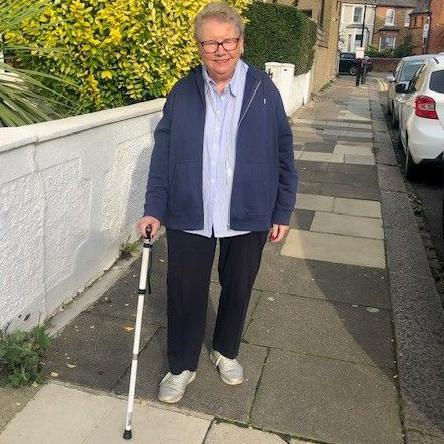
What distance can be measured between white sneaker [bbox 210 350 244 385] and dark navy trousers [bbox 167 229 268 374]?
0.31ft

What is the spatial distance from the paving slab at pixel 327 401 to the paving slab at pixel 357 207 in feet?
10.6

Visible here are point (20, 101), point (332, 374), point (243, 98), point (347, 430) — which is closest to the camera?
point (243, 98)

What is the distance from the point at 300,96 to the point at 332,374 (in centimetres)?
1443

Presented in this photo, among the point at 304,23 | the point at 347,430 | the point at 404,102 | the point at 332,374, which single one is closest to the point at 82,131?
the point at 332,374

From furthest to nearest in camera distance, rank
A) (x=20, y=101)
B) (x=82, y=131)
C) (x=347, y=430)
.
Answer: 1. (x=20, y=101)
2. (x=82, y=131)
3. (x=347, y=430)

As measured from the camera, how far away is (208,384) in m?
2.92

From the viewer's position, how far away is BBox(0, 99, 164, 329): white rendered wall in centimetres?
287

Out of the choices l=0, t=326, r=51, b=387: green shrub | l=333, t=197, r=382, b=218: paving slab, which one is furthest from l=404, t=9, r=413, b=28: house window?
l=0, t=326, r=51, b=387: green shrub

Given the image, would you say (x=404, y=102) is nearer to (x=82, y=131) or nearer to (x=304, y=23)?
(x=82, y=131)

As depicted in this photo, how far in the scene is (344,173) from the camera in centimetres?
812

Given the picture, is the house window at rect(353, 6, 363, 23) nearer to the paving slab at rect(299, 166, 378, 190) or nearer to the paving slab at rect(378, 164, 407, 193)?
the paving slab at rect(378, 164, 407, 193)

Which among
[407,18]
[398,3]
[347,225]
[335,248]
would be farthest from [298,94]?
[398,3]

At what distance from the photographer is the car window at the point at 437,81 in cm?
703

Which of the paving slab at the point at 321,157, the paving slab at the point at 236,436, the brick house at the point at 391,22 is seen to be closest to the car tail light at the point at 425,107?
the paving slab at the point at 321,157
